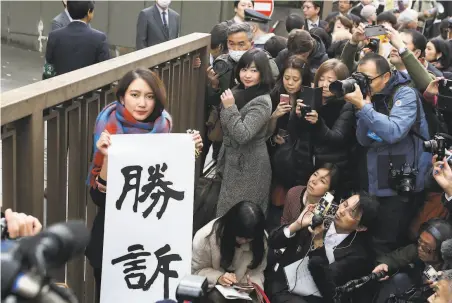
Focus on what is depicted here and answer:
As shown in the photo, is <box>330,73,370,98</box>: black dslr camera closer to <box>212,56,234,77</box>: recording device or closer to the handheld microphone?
the handheld microphone

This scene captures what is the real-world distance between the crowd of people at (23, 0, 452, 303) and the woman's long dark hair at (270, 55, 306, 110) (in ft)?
0.03

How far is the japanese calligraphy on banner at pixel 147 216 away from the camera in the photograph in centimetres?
319

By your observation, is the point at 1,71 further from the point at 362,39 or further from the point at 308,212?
the point at 308,212

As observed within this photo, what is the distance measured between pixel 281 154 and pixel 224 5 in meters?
8.64

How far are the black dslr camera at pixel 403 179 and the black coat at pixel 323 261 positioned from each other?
14.6 inches

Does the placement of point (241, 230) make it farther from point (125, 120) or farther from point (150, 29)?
point (150, 29)

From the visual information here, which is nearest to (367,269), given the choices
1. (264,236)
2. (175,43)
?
(264,236)

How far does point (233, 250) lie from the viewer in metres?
3.90

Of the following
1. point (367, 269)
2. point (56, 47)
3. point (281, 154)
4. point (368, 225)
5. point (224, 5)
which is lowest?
point (367, 269)

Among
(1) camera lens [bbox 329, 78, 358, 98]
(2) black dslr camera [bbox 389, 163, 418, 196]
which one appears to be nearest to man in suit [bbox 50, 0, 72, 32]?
(1) camera lens [bbox 329, 78, 358, 98]

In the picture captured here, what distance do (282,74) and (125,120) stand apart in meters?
1.72

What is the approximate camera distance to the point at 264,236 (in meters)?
4.01

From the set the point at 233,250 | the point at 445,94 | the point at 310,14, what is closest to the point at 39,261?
the point at 233,250

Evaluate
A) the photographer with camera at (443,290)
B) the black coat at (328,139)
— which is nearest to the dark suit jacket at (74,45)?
the black coat at (328,139)
